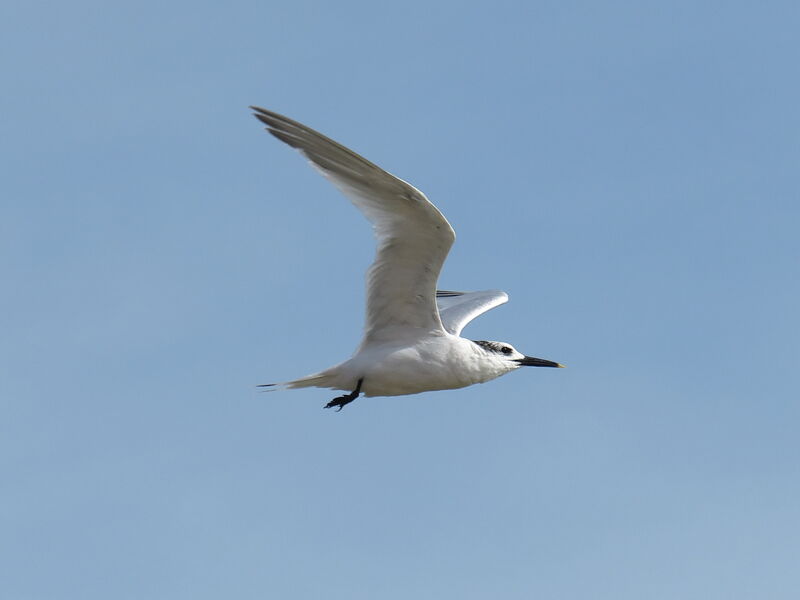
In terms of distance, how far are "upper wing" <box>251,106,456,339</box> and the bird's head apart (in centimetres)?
119

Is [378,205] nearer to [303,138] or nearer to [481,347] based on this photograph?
[303,138]

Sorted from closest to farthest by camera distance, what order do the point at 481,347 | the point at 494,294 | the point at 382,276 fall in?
the point at 382,276, the point at 481,347, the point at 494,294

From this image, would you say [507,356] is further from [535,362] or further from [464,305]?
[464,305]

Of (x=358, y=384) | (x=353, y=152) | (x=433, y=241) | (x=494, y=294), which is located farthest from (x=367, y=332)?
(x=494, y=294)

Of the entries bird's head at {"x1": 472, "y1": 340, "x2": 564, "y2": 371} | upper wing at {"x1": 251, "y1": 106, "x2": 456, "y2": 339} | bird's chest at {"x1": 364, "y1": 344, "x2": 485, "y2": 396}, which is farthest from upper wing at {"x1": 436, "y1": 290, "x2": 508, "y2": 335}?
upper wing at {"x1": 251, "y1": 106, "x2": 456, "y2": 339}

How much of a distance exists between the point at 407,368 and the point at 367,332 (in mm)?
740

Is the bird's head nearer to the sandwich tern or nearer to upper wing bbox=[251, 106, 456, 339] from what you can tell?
the sandwich tern

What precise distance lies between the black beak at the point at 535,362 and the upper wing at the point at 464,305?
1028 millimetres

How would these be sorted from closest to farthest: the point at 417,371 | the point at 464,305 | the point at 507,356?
the point at 417,371 < the point at 507,356 < the point at 464,305

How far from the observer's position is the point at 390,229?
16.5 meters

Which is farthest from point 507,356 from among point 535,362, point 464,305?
point 464,305

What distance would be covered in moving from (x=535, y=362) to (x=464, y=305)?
1.85 m

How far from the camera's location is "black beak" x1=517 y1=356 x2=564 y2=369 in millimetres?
19484

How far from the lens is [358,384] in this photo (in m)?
17.6
